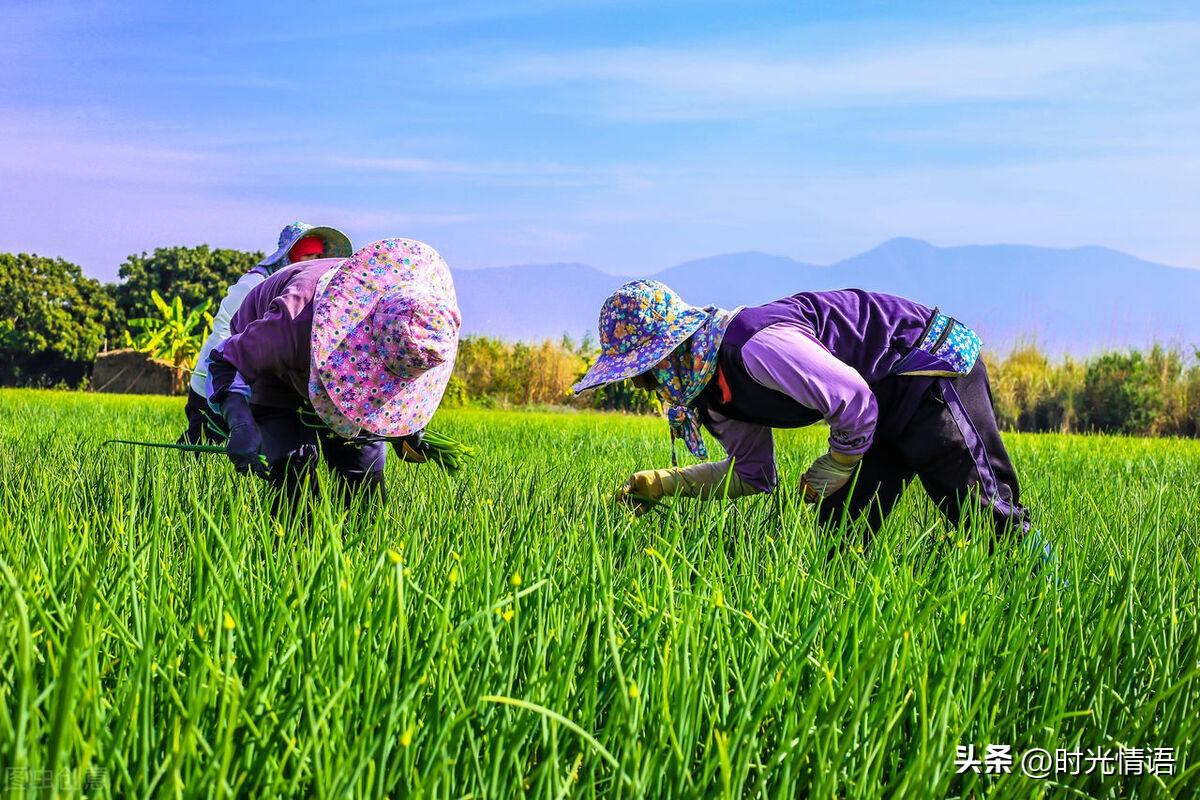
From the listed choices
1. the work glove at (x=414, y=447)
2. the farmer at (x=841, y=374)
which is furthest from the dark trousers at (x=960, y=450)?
the work glove at (x=414, y=447)

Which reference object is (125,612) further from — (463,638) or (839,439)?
(839,439)

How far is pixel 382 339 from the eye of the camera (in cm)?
288

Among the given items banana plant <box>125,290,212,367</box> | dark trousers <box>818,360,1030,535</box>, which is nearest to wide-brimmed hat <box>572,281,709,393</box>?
dark trousers <box>818,360,1030,535</box>

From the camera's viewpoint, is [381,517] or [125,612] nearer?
[125,612]

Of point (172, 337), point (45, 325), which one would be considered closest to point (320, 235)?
point (172, 337)

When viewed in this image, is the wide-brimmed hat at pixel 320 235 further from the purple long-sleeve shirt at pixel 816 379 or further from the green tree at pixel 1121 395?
the green tree at pixel 1121 395

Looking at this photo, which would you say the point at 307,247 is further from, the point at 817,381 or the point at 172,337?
the point at 172,337

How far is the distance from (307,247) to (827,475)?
229cm

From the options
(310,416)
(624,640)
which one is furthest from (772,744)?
(310,416)

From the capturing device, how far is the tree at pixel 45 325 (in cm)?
1981

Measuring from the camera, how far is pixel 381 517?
8.59ft

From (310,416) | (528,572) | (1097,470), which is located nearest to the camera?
(528,572)

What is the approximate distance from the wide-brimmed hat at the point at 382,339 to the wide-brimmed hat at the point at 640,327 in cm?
40

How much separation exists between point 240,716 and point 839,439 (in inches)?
72.5
